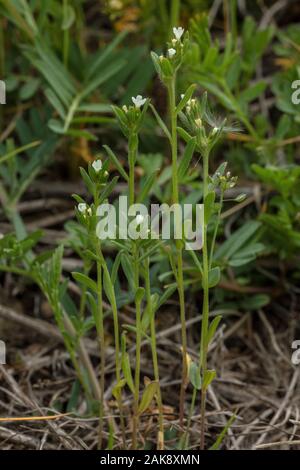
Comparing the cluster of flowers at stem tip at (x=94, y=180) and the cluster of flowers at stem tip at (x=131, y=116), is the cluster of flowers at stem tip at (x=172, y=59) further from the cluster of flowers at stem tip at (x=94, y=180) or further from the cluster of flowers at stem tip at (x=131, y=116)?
the cluster of flowers at stem tip at (x=94, y=180)

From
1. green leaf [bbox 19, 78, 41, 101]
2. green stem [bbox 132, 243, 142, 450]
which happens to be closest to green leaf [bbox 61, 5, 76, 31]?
green leaf [bbox 19, 78, 41, 101]

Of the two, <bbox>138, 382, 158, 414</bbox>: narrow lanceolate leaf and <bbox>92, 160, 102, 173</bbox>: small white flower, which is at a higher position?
<bbox>92, 160, 102, 173</bbox>: small white flower

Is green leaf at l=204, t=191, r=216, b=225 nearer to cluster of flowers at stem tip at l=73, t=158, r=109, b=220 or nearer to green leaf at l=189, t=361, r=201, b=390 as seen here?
cluster of flowers at stem tip at l=73, t=158, r=109, b=220

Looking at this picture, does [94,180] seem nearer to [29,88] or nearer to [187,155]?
[187,155]

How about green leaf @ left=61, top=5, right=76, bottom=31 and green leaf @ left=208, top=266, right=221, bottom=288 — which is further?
green leaf @ left=61, top=5, right=76, bottom=31

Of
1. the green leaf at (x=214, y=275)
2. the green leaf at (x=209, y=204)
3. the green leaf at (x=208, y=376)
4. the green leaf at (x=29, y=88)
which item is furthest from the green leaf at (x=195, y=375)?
the green leaf at (x=29, y=88)

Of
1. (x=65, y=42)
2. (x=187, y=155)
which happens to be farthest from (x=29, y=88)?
(x=187, y=155)

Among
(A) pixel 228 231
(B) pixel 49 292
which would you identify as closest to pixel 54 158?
(A) pixel 228 231

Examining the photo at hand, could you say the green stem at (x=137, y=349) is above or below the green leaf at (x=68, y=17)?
below
